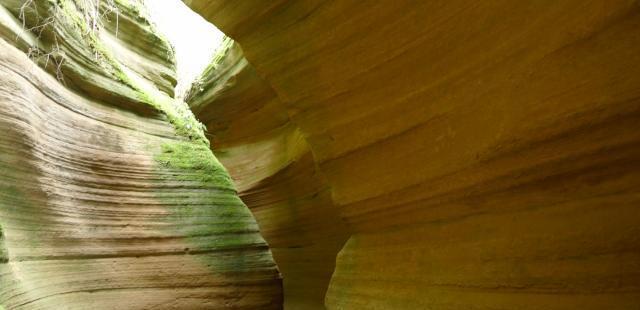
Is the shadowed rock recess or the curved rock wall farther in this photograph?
the curved rock wall

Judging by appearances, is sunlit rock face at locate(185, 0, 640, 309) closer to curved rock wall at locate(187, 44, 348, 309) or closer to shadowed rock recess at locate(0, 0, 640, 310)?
shadowed rock recess at locate(0, 0, 640, 310)

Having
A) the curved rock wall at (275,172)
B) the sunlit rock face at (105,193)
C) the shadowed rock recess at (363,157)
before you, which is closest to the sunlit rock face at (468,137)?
the shadowed rock recess at (363,157)

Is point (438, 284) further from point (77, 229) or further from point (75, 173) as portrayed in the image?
point (75, 173)

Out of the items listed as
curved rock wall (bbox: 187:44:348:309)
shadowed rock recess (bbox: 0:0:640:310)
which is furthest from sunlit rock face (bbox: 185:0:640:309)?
curved rock wall (bbox: 187:44:348:309)

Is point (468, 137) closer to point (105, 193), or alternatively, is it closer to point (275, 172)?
point (105, 193)

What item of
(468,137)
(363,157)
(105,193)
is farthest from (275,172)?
(468,137)

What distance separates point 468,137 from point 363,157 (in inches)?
35.6

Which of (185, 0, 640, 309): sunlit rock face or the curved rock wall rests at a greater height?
the curved rock wall

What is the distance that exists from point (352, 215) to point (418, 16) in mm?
1667

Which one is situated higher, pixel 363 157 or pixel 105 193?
pixel 105 193

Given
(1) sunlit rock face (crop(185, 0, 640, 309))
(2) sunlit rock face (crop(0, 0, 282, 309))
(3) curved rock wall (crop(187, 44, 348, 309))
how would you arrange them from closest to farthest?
(1) sunlit rock face (crop(185, 0, 640, 309)) → (2) sunlit rock face (crop(0, 0, 282, 309)) → (3) curved rock wall (crop(187, 44, 348, 309))

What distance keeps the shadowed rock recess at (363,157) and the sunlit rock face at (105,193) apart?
0.06 ft

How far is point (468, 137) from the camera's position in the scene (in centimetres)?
271

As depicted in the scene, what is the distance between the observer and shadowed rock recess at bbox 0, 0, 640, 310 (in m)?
2.19
